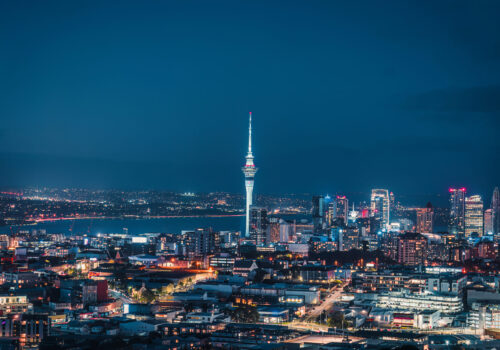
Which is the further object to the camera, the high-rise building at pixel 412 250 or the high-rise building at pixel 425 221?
the high-rise building at pixel 425 221

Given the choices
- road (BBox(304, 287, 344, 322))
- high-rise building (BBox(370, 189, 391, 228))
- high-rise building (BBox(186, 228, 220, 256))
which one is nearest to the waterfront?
high-rise building (BBox(370, 189, 391, 228))

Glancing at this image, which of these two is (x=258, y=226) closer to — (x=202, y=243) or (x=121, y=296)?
(x=202, y=243)

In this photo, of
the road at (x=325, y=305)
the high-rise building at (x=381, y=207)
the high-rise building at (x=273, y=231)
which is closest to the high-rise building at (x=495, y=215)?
the high-rise building at (x=381, y=207)

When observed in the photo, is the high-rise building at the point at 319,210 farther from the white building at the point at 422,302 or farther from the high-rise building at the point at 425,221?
the white building at the point at 422,302

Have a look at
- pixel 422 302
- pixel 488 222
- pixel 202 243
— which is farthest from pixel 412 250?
pixel 488 222

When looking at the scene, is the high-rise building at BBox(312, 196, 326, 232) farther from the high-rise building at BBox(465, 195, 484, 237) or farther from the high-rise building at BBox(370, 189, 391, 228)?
the high-rise building at BBox(465, 195, 484, 237)

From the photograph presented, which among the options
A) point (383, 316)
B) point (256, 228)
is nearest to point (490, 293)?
point (383, 316)
